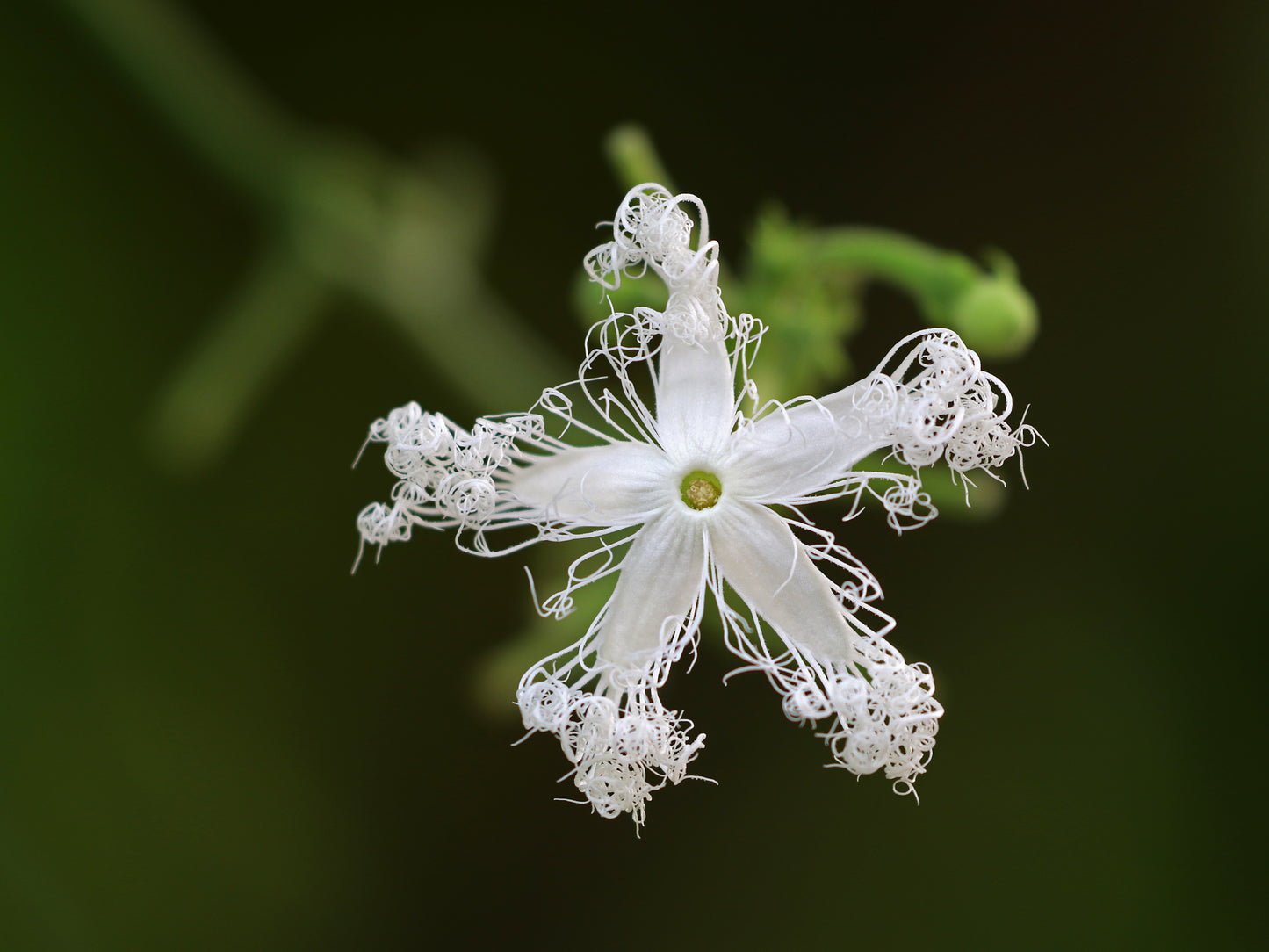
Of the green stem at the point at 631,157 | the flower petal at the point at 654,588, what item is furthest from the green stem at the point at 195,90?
the flower petal at the point at 654,588

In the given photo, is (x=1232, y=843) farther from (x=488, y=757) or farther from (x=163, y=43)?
(x=163, y=43)

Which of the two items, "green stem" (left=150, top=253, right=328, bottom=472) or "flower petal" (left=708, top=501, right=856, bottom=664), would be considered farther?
"green stem" (left=150, top=253, right=328, bottom=472)

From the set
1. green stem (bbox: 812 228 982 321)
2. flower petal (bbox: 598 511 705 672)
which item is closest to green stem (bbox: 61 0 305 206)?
green stem (bbox: 812 228 982 321)

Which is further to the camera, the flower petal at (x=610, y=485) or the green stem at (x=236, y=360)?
the green stem at (x=236, y=360)

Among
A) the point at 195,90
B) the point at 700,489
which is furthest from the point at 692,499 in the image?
the point at 195,90

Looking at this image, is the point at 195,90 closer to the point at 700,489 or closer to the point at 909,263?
the point at 909,263

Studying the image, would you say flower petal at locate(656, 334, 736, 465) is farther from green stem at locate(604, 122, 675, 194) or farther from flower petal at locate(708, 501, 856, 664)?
green stem at locate(604, 122, 675, 194)

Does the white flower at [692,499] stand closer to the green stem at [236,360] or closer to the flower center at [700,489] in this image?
the flower center at [700,489]
